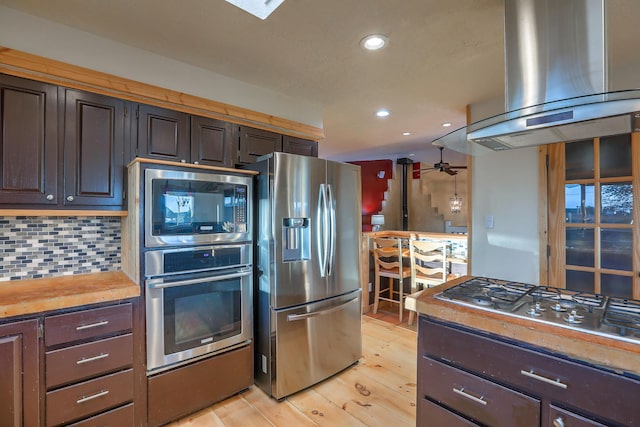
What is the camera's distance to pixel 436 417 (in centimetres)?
141

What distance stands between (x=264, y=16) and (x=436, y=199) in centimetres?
645

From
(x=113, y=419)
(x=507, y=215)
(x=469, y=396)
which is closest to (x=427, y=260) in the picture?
(x=507, y=215)

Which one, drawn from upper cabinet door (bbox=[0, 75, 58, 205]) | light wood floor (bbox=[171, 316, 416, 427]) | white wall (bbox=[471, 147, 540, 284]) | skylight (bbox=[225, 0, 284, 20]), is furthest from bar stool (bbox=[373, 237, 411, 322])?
upper cabinet door (bbox=[0, 75, 58, 205])

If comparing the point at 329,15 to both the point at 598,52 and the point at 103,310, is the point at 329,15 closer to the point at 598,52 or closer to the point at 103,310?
the point at 598,52

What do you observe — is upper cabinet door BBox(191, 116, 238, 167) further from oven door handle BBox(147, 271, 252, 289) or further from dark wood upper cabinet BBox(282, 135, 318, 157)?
oven door handle BBox(147, 271, 252, 289)

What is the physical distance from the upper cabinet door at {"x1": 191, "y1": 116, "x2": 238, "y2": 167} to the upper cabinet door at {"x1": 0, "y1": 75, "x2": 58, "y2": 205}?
82 cm

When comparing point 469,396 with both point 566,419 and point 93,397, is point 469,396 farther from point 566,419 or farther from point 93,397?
point 93,397

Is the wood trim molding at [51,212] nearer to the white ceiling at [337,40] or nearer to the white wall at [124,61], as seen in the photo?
the white wall at [124,61]

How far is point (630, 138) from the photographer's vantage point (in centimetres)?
231

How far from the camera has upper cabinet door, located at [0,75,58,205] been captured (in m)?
1.68

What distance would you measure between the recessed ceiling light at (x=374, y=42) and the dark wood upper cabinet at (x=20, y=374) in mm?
2479

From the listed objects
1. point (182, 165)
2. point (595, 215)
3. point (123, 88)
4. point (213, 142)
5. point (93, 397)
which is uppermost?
point (123, 88)

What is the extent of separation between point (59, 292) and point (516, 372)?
227 cm

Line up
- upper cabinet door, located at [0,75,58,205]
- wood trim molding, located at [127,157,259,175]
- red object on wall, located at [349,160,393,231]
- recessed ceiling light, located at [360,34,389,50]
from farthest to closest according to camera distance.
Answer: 1. red object on wall, located at [349,160,393,231]
2. recessed ceiling light, located at [360,34,389,50]
3. wood trim molding, located at [127,157,259,175]
4. upper cabinet door, located at [0,75,58,205]
